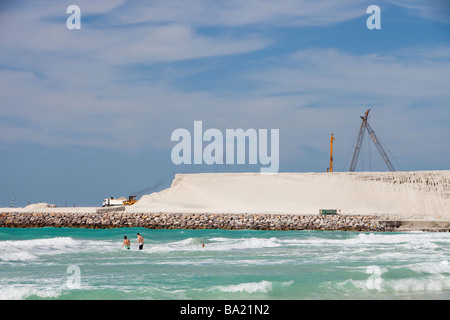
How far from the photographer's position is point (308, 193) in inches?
2188

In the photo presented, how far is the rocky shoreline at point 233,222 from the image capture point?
141 feet

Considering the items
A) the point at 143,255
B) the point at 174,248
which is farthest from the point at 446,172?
the point at 143,255

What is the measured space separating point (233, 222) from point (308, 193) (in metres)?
13.6

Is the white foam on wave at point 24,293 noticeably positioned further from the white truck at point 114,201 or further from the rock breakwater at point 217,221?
the white truck at point 114,201

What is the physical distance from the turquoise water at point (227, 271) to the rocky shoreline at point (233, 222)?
1246cm

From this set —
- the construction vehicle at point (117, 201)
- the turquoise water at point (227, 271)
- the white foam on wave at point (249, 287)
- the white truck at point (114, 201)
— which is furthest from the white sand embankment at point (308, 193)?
the white foam on wave at point (249, 287)

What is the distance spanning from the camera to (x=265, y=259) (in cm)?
2255

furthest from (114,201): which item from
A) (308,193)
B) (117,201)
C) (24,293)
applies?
(24,293)

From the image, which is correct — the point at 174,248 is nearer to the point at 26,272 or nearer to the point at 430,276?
the point at 26,272

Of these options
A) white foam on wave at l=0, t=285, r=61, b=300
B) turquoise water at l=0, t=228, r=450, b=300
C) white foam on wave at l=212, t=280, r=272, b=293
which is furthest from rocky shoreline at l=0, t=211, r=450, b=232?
white foam on wave at l=0, t=285, r=61, b=300

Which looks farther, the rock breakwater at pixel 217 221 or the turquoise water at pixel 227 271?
the rock breakwater at pixel 217 221

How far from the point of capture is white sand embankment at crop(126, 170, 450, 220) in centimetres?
5300

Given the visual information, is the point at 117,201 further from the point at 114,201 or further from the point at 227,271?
the point at 227,271

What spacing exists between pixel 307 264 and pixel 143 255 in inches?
283
